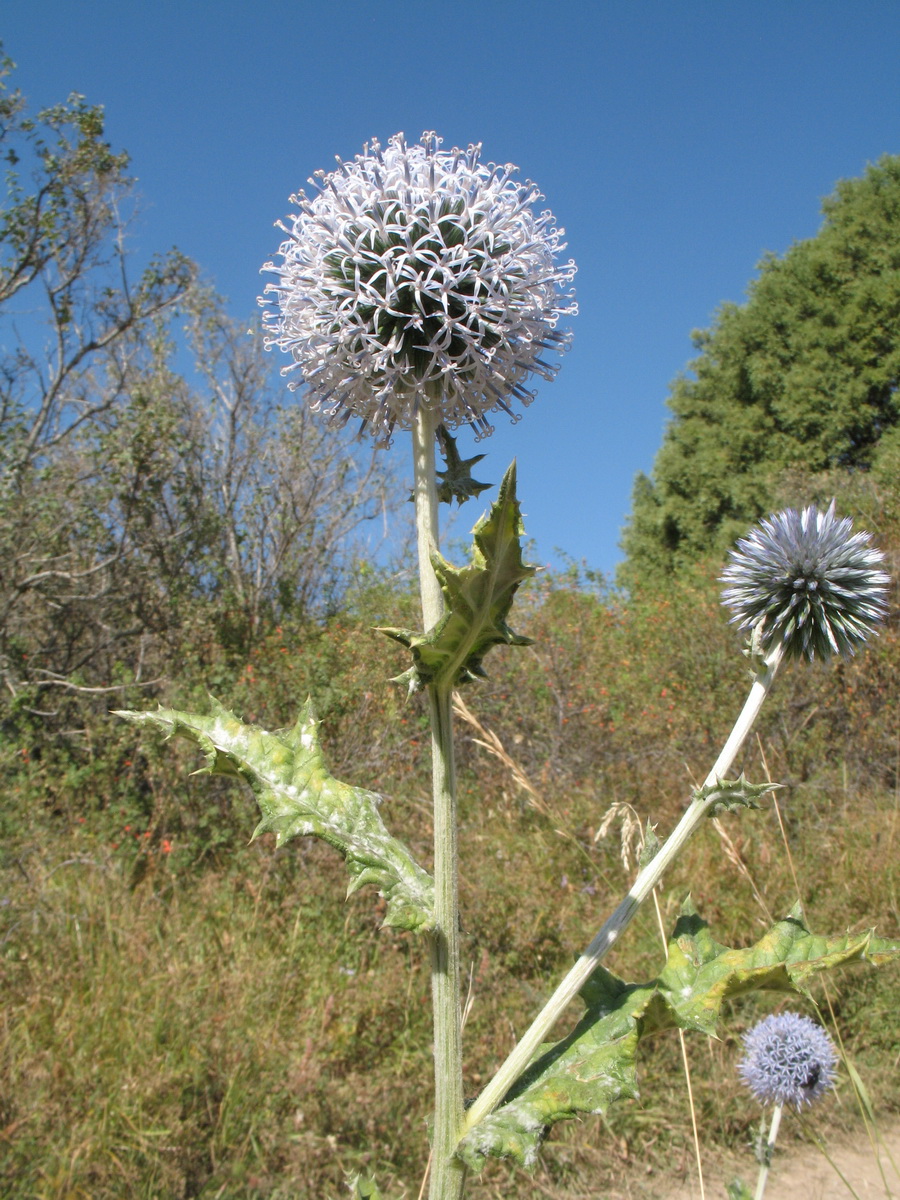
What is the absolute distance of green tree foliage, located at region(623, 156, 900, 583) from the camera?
723 inches

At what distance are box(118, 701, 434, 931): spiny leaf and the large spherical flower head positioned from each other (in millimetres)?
640

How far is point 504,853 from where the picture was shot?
242 inches

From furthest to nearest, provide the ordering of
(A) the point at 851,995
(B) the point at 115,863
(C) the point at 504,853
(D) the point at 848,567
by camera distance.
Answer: (C) the point at 504,853 → (B) the point at 115,863 → (A) the point at 851,995 → (D) the point at 848,567

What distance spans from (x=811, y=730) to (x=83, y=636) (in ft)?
27.5

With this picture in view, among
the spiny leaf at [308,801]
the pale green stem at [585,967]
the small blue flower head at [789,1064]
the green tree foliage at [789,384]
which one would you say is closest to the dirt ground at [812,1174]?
the small blue flower head at [789,1064]

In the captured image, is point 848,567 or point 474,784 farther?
point 474,784

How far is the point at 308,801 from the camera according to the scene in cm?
130

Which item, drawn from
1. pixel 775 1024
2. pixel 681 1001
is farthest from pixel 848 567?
pixel 775 1024

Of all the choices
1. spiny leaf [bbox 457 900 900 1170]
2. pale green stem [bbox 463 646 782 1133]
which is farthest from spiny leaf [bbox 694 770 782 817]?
spiny leaf [bbox 457 900 900 1170]

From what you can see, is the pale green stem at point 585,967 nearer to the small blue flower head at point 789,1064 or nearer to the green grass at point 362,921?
the green grass at point 362,921

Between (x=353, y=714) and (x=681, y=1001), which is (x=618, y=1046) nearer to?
(x=681, y=1001)

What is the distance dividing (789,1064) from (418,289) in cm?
249

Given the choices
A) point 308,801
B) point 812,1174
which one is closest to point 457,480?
point 308,801

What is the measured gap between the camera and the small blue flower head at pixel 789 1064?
2.38 m
